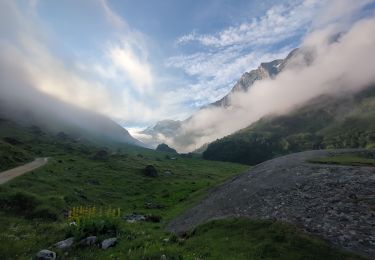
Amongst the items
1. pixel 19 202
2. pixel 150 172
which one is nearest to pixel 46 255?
pixel 19 202

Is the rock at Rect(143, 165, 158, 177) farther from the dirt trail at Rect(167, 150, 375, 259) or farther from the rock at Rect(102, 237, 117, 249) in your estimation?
the rock at Rect(102, 237, 117, 249)

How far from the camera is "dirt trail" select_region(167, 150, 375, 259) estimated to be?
26156 millimetres

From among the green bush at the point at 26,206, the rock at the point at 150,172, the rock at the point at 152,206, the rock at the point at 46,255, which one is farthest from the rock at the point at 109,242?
the rock at the point at 150,172

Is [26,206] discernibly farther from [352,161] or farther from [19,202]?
[352,161]

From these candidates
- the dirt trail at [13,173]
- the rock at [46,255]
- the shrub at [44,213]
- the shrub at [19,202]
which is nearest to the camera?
the rock at [46,255]

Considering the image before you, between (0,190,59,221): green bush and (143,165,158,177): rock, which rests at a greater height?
(143,165,158,177): rock

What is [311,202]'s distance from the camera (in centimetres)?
3231

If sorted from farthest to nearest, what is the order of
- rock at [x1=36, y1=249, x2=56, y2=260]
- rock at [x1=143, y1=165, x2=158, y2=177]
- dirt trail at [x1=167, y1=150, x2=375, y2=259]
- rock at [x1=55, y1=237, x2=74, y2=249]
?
rock at [x1=143, y1=165, x2=158, y2=177]
dirt trail at [x1=167, y1=150, x2=375, y2=259]
rock at [x1=55, y1=237, x2=74, y2=249]
rock at [x1=36, y1=249, x2=56, y2=260]

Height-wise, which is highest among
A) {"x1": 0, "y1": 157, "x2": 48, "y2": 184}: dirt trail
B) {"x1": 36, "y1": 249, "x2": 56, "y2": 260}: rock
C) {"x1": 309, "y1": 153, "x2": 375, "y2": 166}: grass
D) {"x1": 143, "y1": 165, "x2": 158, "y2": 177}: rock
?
{"x1": 143, "y1": 165, "x2": 158, "y2": 177}: rock

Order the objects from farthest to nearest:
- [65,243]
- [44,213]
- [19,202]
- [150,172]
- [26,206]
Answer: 1. [150,172]
2. [19,202]
3. [26,206]
4. [44,213]
5. [65,243]

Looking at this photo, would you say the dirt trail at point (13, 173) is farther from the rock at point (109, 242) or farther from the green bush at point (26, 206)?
the rock at point (109, 242)

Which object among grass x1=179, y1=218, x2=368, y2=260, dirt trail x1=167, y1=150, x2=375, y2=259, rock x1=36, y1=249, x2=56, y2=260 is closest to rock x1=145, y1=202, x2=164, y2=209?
dirt trail x1=167, y1=150, x2=375, y2=259

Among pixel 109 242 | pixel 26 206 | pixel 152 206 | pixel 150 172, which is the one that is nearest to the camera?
pixel 109 242

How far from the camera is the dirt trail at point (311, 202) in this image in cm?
2616
